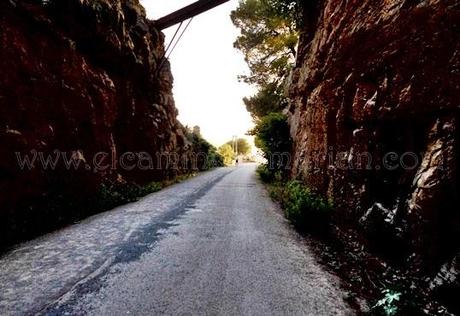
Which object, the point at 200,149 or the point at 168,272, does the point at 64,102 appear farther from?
the point at 200,149

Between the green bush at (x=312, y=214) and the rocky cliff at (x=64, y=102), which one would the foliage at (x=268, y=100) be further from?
the green bush at (x=312, y=214)

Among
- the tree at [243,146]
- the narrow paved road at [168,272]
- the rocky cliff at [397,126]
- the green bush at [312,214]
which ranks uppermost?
the tree at [243,146]

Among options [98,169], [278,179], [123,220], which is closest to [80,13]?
[98,169]

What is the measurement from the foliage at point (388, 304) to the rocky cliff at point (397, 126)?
59 centimetres

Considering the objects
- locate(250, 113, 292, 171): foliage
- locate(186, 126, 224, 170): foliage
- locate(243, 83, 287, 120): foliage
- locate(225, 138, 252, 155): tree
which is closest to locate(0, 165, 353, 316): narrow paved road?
locate(250, 113, 292, 171): foliage

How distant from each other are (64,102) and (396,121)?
9089 mm

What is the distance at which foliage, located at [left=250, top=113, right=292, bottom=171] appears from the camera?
15387mm

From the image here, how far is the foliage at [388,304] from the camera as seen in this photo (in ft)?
12.7

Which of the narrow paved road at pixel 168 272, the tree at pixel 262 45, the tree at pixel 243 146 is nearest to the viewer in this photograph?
the narrow paved road at pixel 168 272

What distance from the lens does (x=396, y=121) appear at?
5254 millimetres

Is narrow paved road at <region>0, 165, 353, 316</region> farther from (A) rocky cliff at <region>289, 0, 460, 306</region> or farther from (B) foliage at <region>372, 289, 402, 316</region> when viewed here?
(A) rocky cliff at <region>289, 0, 460, 306</region>

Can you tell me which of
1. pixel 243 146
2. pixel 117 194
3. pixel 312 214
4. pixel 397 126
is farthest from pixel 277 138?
pixel 243 146

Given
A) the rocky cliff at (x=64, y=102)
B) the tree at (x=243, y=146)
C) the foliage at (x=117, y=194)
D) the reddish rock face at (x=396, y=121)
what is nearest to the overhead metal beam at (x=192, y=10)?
the rocky cliff at (x=64, y=102)

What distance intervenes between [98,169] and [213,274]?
24.3 feet
